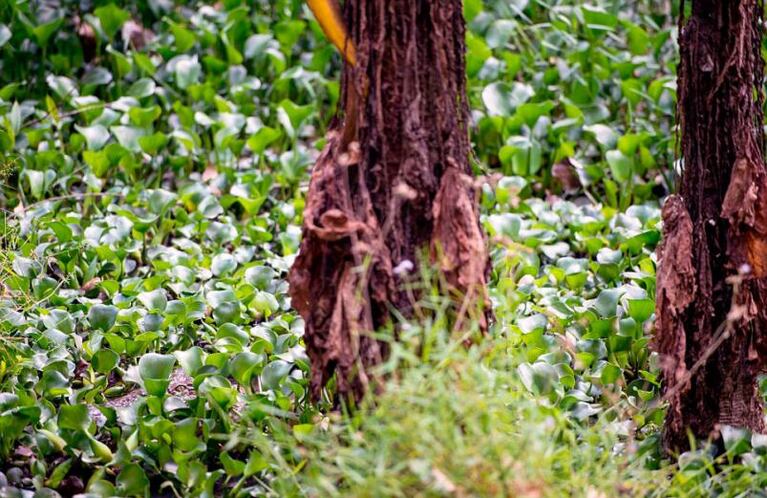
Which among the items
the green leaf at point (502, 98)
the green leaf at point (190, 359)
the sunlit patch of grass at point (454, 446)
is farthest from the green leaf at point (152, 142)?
the sunlit patch of grass at point (454, 446)

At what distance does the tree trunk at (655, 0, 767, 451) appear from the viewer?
7.84 ft

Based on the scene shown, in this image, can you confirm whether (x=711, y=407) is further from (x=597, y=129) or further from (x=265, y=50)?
(x=265, y=50)

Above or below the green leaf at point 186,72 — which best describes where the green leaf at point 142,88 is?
below

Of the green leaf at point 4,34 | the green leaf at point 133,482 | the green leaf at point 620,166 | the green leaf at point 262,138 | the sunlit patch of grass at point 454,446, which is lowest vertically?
the green leaf at point 133,482

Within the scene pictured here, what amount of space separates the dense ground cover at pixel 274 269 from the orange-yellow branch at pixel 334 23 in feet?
1.50

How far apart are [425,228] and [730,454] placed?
0.86 metres

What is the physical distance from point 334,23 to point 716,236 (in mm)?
996

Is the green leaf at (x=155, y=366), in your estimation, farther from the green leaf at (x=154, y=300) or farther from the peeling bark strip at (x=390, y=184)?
the peeling bark strip at (x=390, y=184)

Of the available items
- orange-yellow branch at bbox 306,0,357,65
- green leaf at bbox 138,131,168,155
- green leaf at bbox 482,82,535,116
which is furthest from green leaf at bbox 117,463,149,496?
green leaf at bbox 482,82,535,116

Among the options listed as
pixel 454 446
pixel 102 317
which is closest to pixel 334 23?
pixel 454 446

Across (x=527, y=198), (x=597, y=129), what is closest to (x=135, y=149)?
(x=527, y=198)

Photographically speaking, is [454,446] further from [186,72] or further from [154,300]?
[186,72]

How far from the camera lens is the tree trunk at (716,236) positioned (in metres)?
2.39

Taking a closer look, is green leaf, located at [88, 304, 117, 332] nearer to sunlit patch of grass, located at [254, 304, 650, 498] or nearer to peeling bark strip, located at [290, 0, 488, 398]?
peeling bark strip, located at [290, 0, 488, 398]
